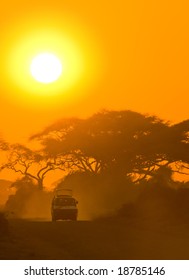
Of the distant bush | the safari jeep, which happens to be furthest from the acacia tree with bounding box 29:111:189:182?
the distant bush

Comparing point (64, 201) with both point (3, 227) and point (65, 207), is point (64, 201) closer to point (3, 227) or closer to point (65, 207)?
point (65, 207)

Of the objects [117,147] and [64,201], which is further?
[117,147]

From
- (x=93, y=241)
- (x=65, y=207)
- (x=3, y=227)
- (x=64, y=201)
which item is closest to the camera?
(x=93, y=241)

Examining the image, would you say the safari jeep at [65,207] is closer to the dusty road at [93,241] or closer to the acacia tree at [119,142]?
the dusty road at [93,241]

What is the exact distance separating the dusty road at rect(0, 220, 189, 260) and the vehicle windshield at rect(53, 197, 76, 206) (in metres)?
5.50

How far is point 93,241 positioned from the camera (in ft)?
114

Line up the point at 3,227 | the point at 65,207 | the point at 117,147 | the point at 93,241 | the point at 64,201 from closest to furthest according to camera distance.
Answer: the point at 93,241 < the point at 3,227 < the point at 64,201 < the point at 65,207 < the point at 117,147

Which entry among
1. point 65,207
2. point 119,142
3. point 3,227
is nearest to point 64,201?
point 65,207

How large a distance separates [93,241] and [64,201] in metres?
15.7

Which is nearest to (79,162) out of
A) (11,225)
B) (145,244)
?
(11,225)

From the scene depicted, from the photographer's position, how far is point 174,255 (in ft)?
98.0

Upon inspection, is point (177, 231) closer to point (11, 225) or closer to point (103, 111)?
point (11, 225)
